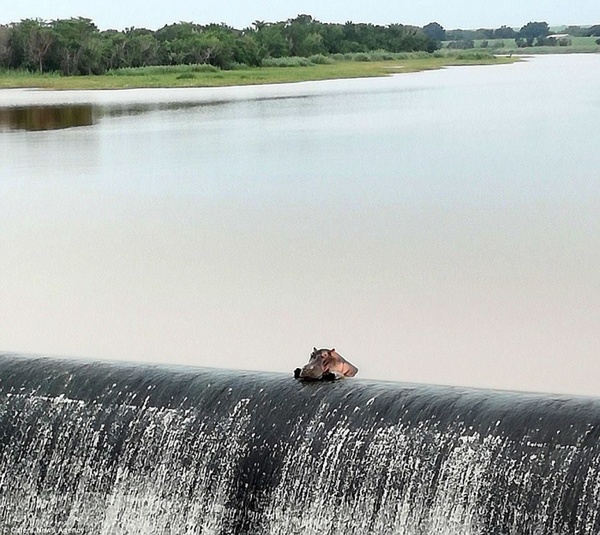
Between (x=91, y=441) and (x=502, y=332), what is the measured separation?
4.42 metres

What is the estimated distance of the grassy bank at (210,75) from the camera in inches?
1780

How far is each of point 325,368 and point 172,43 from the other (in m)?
44.8

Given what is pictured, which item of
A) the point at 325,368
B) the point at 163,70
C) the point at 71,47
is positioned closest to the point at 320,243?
the point at 325,368

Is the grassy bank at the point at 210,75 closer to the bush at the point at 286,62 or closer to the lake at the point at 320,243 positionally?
the bush at the point at 286,62

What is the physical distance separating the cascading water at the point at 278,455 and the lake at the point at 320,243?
2.44m

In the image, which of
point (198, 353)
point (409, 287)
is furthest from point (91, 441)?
point (409, 287)

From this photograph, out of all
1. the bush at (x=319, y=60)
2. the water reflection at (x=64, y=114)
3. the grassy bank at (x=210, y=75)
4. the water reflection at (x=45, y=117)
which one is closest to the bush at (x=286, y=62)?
the grassy bank at (x=210, y=75)

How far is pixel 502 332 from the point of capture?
1059 cm

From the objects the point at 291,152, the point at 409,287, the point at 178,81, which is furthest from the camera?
the point at 178,81

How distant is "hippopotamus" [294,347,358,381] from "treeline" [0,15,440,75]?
135 ft

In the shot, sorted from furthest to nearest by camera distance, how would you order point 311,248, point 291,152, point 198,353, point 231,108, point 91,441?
point 231,108
point 291,152
point 311,248
point 198,353
point 91,441

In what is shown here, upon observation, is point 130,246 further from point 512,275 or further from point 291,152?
point 291,152

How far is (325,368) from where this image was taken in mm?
7176

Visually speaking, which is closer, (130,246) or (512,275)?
(512,275)
